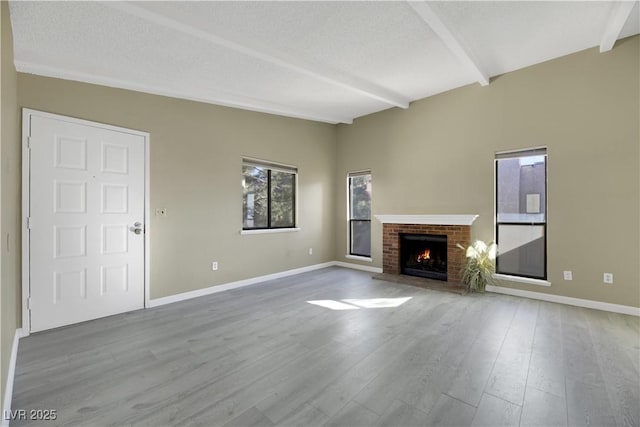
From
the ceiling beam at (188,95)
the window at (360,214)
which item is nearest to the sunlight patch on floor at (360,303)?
the window at (360,214)

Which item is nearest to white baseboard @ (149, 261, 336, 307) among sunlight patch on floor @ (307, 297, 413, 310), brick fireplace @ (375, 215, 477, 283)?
sunlight patch on floor @ (307, 297, 413, 310)

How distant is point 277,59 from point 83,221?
277cm

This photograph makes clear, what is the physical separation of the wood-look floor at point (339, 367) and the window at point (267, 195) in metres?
1.83

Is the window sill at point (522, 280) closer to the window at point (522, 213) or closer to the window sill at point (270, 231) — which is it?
the window at point (522, 213)

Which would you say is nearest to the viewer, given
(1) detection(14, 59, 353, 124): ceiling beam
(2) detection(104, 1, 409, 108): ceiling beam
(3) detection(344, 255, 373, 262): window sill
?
(2) detection(104, 1, 409, 108): ceiling beam

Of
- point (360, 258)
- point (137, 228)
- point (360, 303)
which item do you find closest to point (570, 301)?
point (360, 303)

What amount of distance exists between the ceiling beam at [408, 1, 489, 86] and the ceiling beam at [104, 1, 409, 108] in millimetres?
1201

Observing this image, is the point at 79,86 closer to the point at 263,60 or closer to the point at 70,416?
the point at 263,60

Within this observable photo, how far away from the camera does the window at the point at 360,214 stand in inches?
238

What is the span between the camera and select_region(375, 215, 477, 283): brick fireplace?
4.62 metres

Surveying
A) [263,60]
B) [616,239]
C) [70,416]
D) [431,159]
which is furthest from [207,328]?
[616,239]

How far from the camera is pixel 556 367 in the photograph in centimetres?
229

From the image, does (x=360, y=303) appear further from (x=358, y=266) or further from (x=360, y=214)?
(x=360, y=214)

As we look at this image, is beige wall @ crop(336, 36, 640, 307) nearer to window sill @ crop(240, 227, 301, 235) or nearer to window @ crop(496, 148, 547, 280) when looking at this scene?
window @ crop(496, 148, 547, 280)
